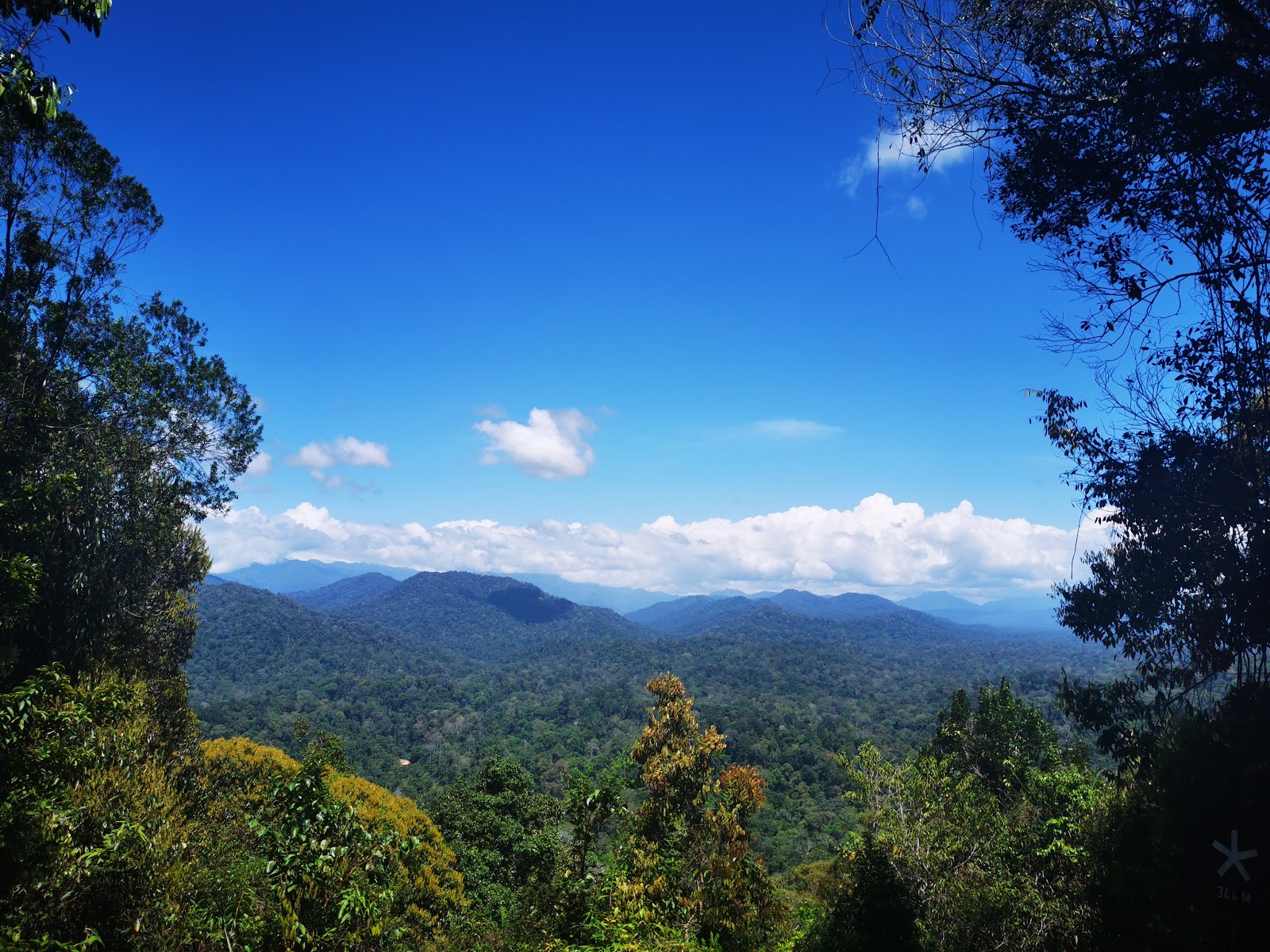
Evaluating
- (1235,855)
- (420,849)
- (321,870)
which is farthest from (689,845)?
(420,849)

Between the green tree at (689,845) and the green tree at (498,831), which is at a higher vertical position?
the green tree at (689,845)

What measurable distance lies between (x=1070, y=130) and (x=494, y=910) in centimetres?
2209

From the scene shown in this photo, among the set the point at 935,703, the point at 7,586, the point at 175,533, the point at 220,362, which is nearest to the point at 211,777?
the point at 175,533

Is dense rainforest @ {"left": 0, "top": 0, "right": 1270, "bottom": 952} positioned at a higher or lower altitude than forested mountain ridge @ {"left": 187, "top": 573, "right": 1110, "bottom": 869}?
higher

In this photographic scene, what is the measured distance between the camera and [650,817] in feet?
39.8

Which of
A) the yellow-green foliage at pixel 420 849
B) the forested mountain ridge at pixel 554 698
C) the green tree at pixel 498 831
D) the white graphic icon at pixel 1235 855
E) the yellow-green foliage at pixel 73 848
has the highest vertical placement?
the white graphic icon at pixel 1235 855

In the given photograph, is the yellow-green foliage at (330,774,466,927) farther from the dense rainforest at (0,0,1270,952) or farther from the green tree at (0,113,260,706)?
the green tree at (0,113,260,706)

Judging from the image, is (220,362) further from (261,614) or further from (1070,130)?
(261,614)

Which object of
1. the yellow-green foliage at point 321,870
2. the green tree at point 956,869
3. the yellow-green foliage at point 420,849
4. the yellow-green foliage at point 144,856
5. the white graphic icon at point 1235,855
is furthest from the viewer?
the yellow-green foliage at point 420,849

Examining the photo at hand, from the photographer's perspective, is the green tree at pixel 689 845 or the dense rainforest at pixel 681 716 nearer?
the dense rainforest at pixel 681 716

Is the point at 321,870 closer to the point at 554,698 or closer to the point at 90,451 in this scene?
the point at 90,451

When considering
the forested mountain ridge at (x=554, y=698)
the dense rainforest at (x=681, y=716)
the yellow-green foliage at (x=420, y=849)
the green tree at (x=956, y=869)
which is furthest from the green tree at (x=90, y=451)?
the forested mountain ridge at (x=554, y=698)

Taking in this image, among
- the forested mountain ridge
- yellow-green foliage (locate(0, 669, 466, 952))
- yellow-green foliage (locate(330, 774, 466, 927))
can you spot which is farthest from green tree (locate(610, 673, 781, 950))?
the forested mountain ridge

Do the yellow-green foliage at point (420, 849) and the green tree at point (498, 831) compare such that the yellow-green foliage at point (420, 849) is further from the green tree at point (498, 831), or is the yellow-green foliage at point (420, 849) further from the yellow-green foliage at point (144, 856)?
the yellow-green foliage at point (144, 856)
